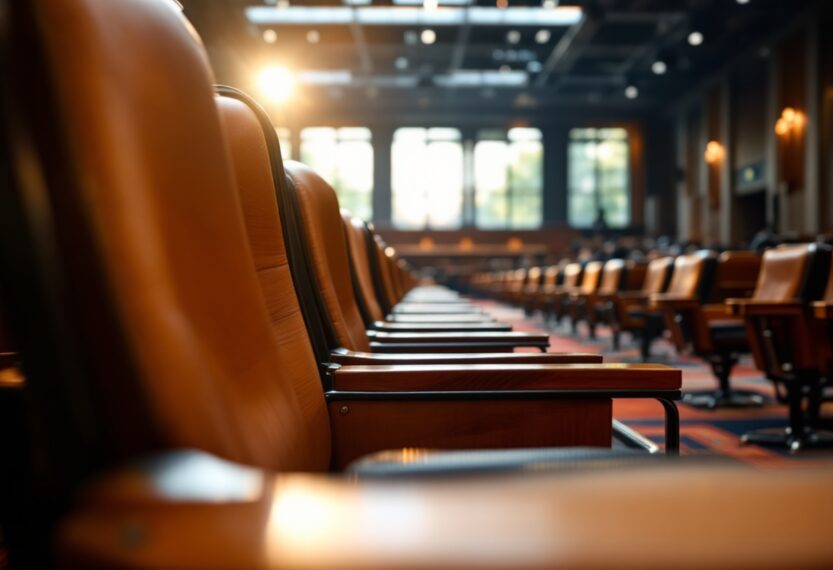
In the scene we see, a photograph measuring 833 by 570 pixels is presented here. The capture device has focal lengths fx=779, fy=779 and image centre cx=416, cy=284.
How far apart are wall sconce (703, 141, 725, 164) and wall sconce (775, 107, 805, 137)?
321cm

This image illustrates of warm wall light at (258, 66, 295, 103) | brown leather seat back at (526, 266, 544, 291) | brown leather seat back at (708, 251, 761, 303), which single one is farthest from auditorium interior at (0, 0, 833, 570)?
warm wall light at (258, 66, 295, 103)

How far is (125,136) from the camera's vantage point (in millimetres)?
509

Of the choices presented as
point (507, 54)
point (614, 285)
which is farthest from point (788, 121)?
point (614, 285)

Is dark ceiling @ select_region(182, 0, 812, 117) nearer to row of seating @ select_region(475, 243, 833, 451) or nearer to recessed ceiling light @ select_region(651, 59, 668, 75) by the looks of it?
recessed ceiling light @ select_region(651, 59, 668, 75)

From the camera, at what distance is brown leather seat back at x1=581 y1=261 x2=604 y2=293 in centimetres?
767

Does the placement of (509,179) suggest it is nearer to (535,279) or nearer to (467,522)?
(535,279)

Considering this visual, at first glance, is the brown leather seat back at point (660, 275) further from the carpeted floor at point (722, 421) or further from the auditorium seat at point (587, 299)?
→ the auditorium seat at point (587, 299)

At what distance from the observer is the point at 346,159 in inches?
838

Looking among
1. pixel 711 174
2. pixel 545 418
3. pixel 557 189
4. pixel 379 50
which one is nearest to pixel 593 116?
pixel 557 189

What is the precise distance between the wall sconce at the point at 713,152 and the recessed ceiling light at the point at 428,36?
6662 millimetres

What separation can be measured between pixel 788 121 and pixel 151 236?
14.7 metres

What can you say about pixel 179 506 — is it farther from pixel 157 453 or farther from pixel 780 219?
pixel 780 219

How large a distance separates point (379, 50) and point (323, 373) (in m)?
16.2

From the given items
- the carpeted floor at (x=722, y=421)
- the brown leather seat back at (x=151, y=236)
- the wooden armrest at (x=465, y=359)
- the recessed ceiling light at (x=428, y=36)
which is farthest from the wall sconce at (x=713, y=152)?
the brown leather seat back at (x=151, y=236)
